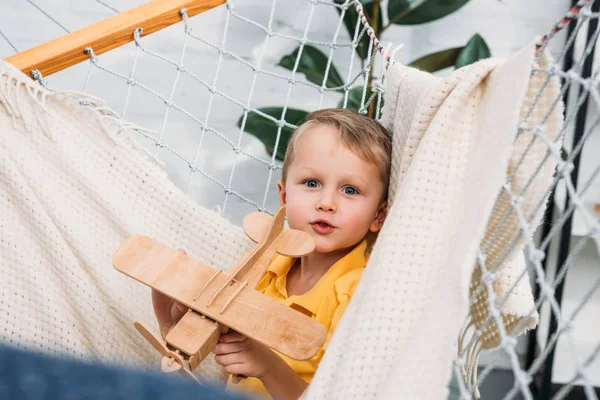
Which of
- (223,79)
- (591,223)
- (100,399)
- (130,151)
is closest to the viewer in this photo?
(100,399)

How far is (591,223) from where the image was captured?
16.5 inches

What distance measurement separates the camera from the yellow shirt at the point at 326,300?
0.73 meters

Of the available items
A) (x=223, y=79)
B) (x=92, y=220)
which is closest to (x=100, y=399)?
(x=92, y=220)

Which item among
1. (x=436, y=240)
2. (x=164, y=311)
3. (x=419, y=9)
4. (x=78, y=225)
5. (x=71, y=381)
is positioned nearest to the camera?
(x=71, y=381)

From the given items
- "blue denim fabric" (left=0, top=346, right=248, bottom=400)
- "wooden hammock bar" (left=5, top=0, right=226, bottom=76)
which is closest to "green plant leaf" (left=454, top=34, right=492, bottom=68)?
"wooden hammock bar" (left=5, top=0, right=226, bottom=76)

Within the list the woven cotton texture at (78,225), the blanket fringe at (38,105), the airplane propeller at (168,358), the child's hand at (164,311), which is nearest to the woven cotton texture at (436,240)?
the airplane propeller at (168,358)

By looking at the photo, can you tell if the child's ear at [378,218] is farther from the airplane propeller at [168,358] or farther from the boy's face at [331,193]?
the airplane propeller at [168,358]

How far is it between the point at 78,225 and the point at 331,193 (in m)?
0.33

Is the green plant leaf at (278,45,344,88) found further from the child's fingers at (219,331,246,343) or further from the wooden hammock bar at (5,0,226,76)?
the child's fingers at (219,331,246,343)

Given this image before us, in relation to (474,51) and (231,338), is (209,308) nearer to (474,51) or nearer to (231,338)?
(231,338)

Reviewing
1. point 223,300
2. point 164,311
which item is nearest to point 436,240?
point 223,300

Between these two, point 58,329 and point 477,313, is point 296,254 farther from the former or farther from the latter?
point 58,329

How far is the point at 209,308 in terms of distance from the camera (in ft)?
1.99

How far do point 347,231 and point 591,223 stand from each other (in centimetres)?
37
